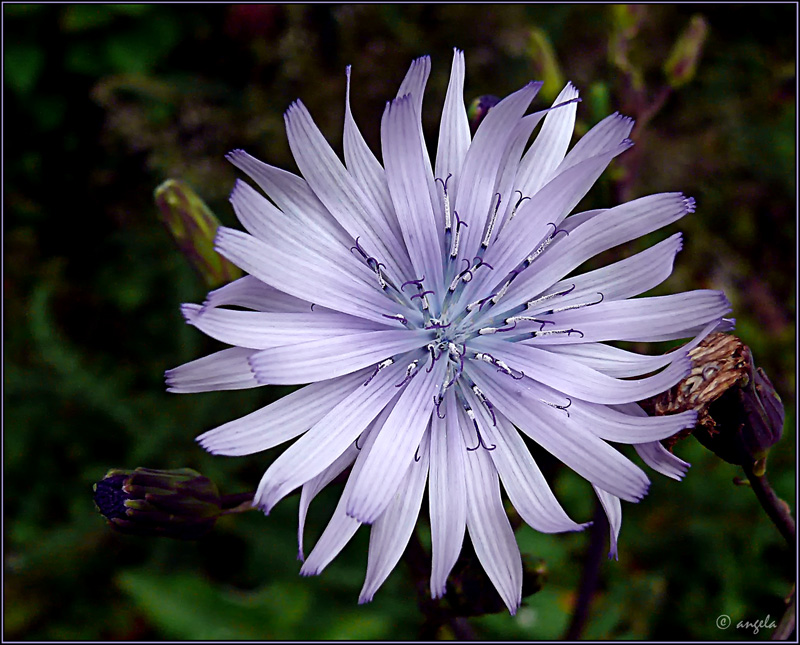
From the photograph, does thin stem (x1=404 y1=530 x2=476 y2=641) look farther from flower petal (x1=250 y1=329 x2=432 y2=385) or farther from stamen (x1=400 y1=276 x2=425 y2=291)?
stamen (x1=400 y1=276 x2=425 y2=291)

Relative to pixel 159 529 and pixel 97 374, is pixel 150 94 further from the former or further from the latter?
pixel 159 529

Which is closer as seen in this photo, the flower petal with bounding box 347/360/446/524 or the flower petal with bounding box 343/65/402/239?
the flower petal with bounding box 347/360/446/524

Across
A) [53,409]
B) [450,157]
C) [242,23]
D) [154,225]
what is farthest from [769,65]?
[53,409]

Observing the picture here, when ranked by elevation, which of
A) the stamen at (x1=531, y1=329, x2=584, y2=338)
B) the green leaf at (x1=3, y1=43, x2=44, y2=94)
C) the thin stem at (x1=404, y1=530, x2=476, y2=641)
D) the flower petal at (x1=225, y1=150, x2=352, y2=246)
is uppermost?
the green leaf at (x1=3, y1=43, x2=44, y2=94)

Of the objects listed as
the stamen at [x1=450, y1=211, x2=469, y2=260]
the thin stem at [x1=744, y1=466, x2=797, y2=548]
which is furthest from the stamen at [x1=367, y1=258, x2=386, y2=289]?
the thin stem at [x1=744, y1=466, x2=797, y2=548]

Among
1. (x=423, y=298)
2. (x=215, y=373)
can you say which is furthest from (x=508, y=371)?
(x=215, y=373)

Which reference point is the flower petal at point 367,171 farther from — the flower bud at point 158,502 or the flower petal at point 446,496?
the flower bud at point 158,502
